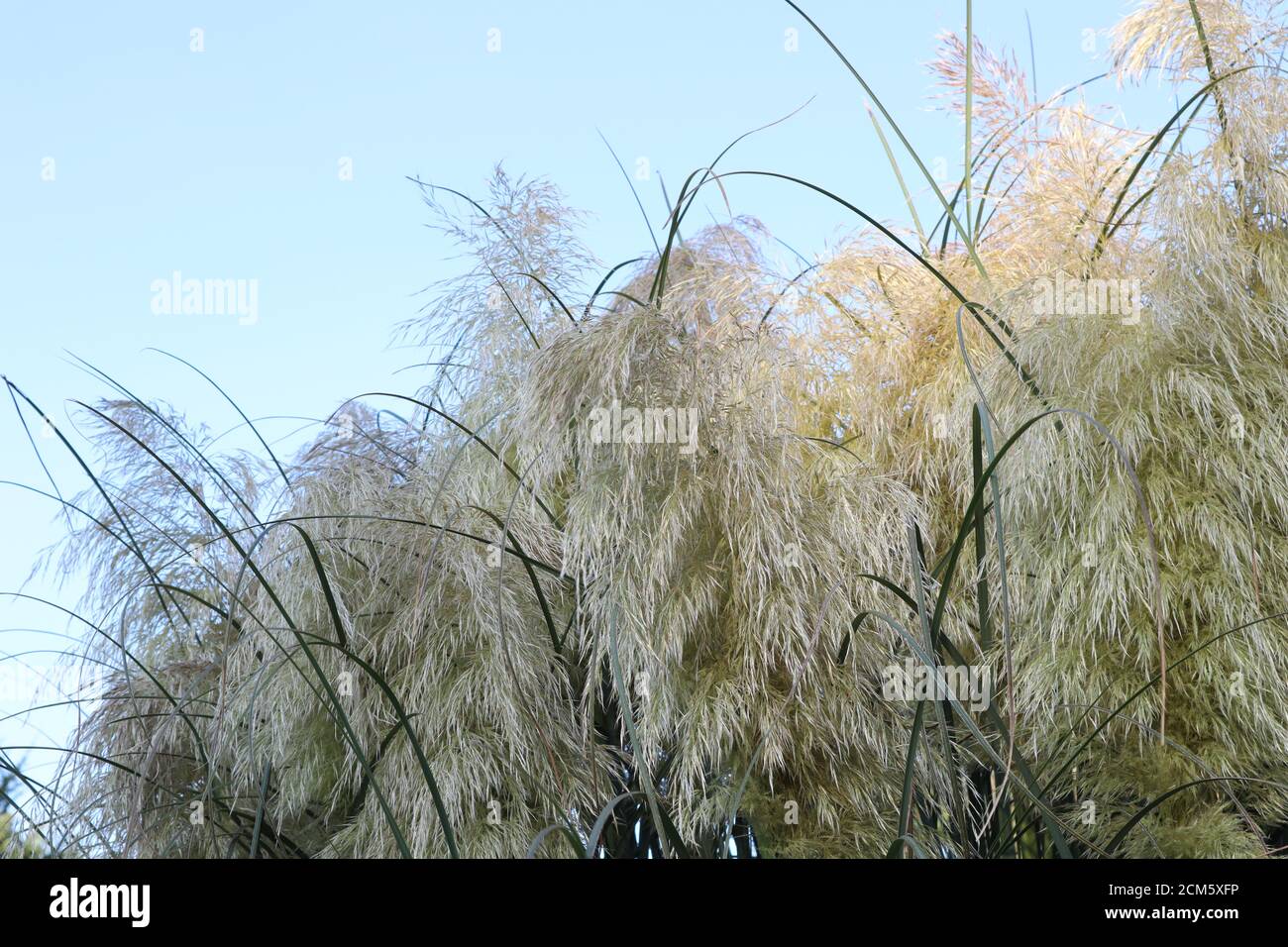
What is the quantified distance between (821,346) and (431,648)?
1.03 meters

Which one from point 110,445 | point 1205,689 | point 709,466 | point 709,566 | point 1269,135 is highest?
point 1269,135

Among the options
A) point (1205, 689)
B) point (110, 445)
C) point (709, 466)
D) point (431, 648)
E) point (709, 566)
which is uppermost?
point (110, 445)

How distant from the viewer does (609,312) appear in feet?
6.97

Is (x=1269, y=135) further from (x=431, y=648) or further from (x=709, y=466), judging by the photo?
(x=431, y=648)

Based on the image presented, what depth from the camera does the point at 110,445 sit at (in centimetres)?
268

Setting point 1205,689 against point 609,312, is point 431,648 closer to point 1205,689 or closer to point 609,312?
point 609,312

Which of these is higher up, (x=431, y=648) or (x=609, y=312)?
(x=609, y=312)
